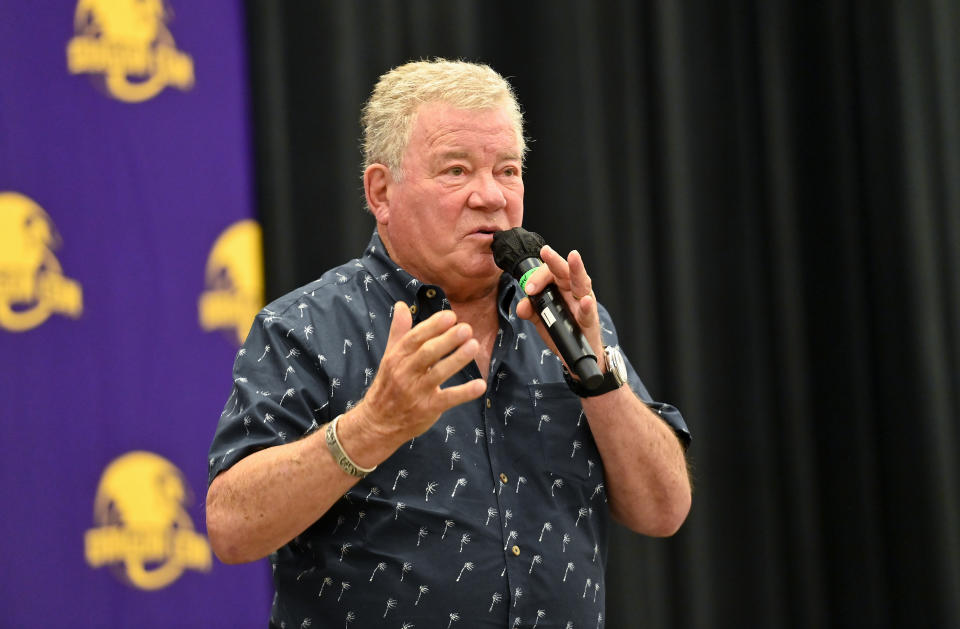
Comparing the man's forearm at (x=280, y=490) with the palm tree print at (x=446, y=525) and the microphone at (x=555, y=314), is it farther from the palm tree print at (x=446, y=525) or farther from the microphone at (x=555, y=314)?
the microphone at (x=555, y=314)

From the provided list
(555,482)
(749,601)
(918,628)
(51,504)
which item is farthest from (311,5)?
(918,628)

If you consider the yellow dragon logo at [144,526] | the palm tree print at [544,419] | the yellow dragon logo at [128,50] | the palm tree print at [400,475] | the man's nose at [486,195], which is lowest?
the yellow dragon logo at [144,526]

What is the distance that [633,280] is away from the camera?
10.7 feet

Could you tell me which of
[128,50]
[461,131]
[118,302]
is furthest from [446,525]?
[128,50]

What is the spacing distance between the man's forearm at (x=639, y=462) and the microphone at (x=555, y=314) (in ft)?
0.55

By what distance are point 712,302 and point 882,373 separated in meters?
0.57

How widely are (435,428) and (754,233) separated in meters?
1.99

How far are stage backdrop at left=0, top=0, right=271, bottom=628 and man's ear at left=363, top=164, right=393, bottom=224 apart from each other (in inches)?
39.2

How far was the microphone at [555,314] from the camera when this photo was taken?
5.15 feet

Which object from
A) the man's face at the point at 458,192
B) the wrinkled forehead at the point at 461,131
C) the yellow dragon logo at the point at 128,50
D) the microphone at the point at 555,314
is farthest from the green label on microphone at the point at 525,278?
the yellow dragon logo at the point at 128,50

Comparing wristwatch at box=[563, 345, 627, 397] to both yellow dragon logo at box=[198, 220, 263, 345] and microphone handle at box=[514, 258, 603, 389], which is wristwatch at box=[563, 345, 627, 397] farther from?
yellow dragon logo at box=[198, 220, 263, 345]

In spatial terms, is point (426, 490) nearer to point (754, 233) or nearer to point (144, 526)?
point (144, 526)

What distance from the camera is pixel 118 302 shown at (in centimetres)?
274

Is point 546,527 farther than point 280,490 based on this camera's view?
Yes
